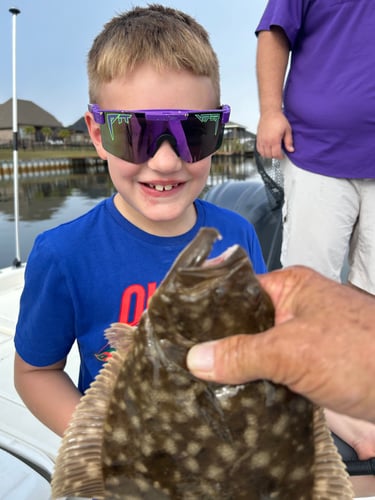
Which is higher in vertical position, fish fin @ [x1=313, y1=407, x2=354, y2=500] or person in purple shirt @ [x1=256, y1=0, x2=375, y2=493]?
person in purple shirt @ [x1=256, y1=0, x2=375, y2=493]

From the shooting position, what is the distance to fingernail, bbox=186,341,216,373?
0.92 m

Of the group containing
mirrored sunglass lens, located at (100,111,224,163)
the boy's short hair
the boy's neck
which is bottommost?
the boy's neck

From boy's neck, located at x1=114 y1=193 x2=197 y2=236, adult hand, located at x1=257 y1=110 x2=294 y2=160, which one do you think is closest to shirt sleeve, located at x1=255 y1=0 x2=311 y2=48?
adult hand, located at x1=257 y1=110 x2=294 y2=160

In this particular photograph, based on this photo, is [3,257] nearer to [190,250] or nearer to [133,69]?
[133,69]

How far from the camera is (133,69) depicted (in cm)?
178

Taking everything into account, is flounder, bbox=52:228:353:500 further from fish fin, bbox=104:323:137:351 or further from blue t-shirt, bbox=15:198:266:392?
blue t-shirt, bbox=15:198:266:392

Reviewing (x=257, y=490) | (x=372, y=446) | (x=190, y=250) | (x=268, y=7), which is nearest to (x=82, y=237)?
(x=190, y=250)

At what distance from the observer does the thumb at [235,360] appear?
0.90 m

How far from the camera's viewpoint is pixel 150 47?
1814mm

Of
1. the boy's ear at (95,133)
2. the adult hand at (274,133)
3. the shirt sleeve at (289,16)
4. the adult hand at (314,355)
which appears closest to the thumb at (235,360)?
the adult hand at (314,355)

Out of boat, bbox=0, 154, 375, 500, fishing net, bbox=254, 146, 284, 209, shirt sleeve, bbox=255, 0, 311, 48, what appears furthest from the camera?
fishing net, bbox=254, 146, 284, 209

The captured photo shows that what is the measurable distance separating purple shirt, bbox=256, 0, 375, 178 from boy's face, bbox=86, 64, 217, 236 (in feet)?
3.93

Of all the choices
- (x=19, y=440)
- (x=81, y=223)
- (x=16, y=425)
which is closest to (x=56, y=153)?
(x=16, y=425)

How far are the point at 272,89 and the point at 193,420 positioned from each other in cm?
260
